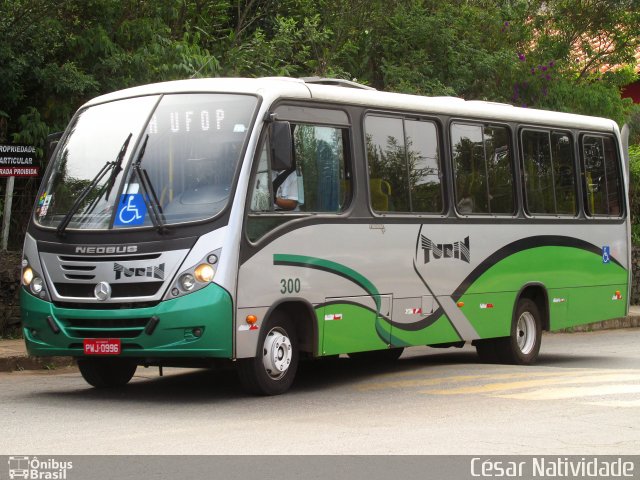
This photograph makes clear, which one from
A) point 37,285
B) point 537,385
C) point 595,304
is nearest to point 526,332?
point 595,304

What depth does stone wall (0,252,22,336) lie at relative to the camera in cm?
1675

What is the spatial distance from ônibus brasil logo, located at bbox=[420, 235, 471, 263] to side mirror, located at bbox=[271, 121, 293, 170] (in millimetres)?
2635

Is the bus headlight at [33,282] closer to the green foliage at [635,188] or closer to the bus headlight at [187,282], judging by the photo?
the bus headlight at [187,282]

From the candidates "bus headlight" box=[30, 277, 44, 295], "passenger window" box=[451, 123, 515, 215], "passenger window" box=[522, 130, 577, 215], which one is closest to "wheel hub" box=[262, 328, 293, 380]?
"bus headlight" box=[30, 277, 44, 295]

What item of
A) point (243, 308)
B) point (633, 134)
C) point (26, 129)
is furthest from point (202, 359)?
point (633, 134)

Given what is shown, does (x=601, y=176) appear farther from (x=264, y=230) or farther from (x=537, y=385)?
(x=264, y=230)

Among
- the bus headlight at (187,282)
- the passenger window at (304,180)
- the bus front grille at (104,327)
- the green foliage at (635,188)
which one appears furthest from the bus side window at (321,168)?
the green foliage at (635,188)

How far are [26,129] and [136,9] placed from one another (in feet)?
9.31

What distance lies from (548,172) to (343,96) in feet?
A: 14.3

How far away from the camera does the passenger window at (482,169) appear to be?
14836mm
